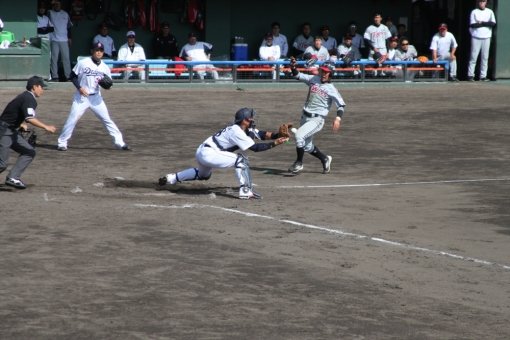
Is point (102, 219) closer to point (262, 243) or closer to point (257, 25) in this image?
point (262, 243)

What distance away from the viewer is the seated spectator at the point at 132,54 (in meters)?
26.5

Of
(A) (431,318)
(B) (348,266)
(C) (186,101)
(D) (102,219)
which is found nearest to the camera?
(A) (431,318)

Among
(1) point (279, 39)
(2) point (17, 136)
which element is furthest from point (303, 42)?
(2) point (17, 136)

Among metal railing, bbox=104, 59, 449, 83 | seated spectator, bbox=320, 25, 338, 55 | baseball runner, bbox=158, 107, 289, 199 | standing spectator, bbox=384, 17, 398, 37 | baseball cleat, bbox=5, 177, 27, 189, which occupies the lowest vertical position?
baseball cleat, bbox=5, 177, 27, 189

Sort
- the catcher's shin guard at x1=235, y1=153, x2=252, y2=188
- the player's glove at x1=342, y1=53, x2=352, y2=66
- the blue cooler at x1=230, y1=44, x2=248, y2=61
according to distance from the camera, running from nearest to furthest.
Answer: the catcher's shin guard at x1=235, y1=153, x2=252, y2=188, the player's glove at x1=342, y1=53, x2=352, y2=66, the blue cooler at x1=230, y1=44, x2=248, y2=61

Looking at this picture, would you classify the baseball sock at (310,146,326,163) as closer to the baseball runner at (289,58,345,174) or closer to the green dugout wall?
the baseball runner at (289,58,345,174)

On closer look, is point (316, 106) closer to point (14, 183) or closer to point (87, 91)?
point (87, 91)

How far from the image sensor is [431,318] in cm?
985

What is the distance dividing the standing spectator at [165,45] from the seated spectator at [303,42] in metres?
3.10

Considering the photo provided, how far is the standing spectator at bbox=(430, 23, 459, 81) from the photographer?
92.7 feet

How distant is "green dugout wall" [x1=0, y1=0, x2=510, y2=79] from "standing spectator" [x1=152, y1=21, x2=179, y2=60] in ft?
2.57

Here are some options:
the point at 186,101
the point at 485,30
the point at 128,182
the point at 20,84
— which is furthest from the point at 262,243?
the point at 485,30

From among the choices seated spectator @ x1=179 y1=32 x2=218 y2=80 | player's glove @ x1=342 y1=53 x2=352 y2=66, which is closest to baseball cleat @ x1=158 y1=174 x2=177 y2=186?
seated spectator @ x1=179 y1=32 x2=218 y2=80

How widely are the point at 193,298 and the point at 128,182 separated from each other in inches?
253
